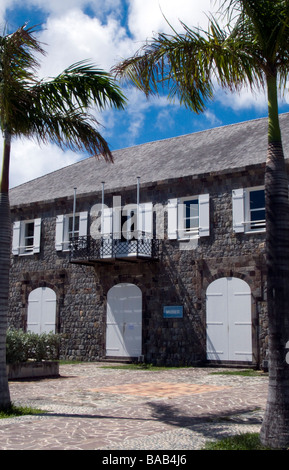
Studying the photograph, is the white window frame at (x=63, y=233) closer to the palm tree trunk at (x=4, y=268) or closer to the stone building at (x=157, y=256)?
the stone building at (x=157, y=256)

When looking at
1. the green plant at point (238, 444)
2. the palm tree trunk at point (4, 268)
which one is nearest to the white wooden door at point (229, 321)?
the palm tree trunk at point (4, 268)

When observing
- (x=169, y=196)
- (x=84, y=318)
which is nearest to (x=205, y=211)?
(x=169, y=196)

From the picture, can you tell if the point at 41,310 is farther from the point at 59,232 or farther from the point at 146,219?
the point at 146,219

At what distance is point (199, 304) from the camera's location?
17.9 meters

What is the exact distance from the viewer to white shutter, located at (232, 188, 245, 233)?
17.3 m

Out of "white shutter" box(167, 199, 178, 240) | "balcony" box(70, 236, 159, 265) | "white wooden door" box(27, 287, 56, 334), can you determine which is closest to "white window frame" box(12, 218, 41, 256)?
"white wooden door" box(27, 287, 56, 334)

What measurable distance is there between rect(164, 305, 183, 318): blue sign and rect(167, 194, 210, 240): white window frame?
230 centimetres

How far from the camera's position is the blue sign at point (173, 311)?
18.3 meters

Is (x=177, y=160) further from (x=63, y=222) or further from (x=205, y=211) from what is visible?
(x=63, y=222)

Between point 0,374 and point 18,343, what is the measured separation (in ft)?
18.7

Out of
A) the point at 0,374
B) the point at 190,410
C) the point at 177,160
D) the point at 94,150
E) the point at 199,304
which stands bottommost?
the point at 190,410

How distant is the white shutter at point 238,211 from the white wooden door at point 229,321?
1625 millimetres
